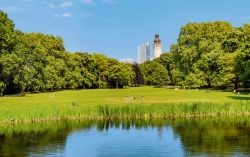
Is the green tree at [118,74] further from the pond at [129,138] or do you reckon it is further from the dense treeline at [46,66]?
the pond at [129,138]

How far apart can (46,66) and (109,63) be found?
5206 centimetres

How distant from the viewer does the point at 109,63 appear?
155m

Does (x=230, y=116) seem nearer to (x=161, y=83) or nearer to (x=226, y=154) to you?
(x=226, y=154)

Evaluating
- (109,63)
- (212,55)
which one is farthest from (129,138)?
(109,63)

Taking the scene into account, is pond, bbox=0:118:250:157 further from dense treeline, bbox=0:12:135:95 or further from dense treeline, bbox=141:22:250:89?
dense treeline, bbox=0:12:135:95

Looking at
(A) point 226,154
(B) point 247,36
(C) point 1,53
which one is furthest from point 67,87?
(A) point 226,154

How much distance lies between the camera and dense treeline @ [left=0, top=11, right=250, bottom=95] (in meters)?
84.3

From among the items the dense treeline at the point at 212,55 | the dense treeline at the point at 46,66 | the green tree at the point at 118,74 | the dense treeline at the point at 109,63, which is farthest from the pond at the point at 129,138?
the green tree at the point at 118,74

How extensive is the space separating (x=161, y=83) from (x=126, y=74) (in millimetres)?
13040

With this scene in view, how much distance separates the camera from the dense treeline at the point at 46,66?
8325 cm

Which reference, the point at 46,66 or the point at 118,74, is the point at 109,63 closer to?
the point at 118,74

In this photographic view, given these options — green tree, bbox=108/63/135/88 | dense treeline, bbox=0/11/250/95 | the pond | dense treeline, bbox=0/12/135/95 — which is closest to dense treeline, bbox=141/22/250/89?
dense treeline, bbox=0/11/250/95

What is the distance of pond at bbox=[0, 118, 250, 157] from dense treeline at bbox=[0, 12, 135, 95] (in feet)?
114

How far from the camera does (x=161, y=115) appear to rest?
5206cm
